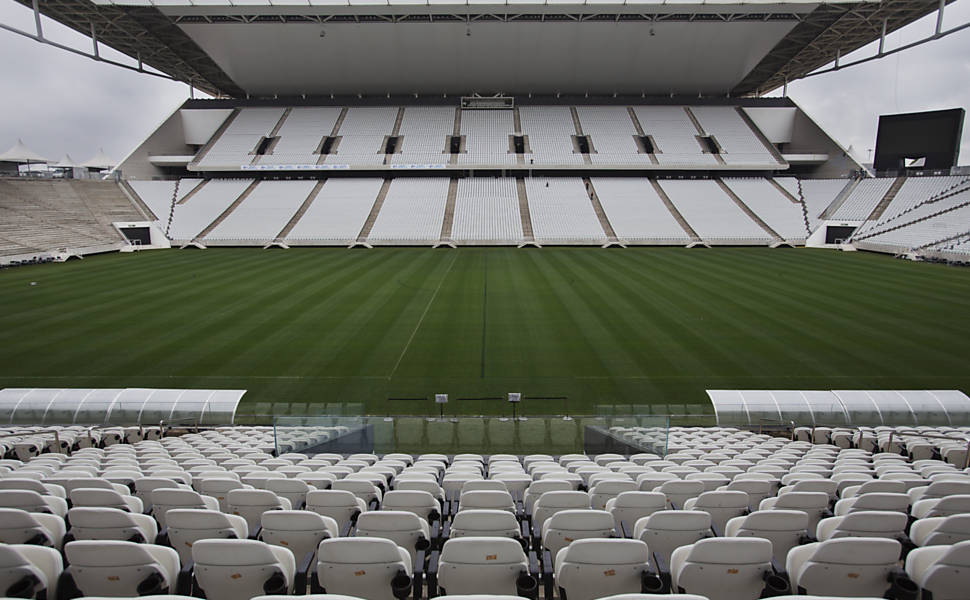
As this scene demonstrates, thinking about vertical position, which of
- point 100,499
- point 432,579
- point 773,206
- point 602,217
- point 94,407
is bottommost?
point 432,579

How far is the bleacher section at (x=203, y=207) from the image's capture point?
47.8m

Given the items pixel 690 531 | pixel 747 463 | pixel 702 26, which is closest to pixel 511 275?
pixel 747 463

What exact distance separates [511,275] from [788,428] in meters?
20.0

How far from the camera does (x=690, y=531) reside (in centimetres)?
387

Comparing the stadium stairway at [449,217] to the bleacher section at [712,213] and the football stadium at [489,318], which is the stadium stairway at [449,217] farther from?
the bleacher section at [712,213]

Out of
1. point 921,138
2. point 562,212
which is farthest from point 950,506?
point 921,138

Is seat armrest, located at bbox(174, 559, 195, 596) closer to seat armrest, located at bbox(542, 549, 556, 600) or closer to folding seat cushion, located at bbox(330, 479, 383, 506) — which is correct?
folding seat cushion, located at bbox(330, 479, 383, 506)

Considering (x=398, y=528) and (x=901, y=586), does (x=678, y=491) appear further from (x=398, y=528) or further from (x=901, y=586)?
(x=398, y=528)

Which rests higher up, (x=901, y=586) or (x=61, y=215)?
(x=61, y=215)

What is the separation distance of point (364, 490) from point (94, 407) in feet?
28.2

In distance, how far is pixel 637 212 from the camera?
162ft

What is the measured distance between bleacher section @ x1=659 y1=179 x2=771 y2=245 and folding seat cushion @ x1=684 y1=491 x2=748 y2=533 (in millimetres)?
44544

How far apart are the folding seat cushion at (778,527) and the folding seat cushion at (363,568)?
245 centimetres

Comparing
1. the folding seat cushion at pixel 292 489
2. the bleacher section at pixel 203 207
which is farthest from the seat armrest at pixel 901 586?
the bleacher section at pixel 203 207
